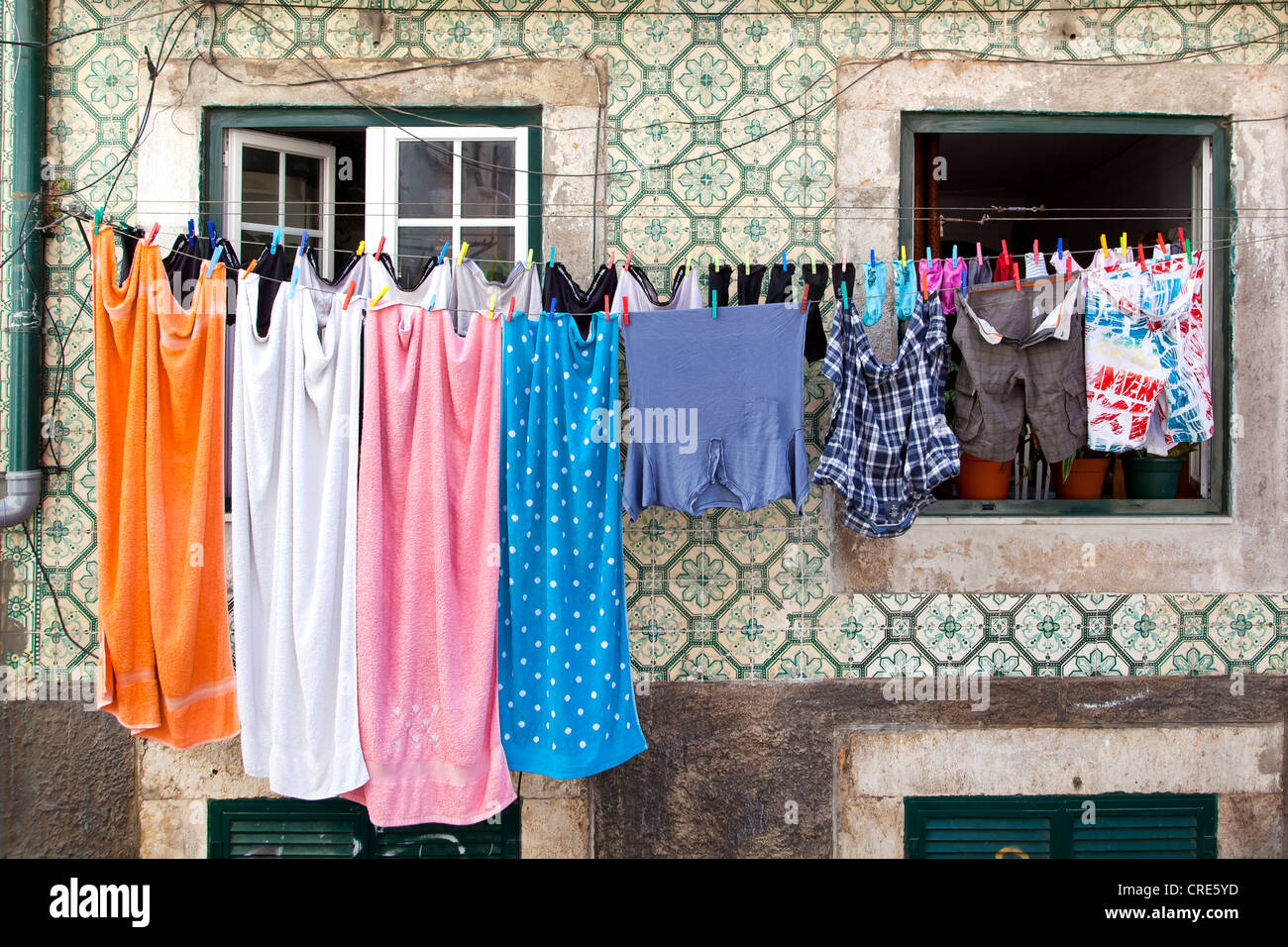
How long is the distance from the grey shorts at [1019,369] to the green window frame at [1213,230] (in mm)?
432

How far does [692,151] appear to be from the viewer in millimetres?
3637

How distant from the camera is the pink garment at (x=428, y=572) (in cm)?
316

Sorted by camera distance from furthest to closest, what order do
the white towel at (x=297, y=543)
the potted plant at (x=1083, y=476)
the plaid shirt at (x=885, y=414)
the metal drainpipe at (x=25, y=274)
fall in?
1. the potted plant at (x=1083, y=476)
2. the metal drainpipe at (x=25, y=274)
3. the plaid shirt at (x=885, y=414)
4. the white towel at (x=297, y=543)

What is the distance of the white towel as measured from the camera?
314cm

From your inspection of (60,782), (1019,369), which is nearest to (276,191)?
(60,782)

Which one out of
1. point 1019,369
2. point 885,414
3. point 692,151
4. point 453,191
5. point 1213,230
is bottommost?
point 885,414

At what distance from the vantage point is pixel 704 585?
3.66 m

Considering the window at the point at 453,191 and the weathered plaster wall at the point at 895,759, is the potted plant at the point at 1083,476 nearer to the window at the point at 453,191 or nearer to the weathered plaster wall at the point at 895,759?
the weathered plaster wall at the point at 895,759

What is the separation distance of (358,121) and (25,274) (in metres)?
1.46

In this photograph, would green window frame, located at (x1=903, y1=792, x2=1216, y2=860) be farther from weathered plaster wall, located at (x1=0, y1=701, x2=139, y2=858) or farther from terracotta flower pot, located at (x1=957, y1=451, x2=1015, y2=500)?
weathered plaster wall, located at (x1=0, y1=701, x2=139, y2=858)

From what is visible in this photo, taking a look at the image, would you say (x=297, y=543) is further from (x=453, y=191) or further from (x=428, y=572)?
(x=453, y=191)

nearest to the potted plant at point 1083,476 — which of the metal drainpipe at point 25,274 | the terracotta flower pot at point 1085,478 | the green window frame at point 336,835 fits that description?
the terracotta flower pot at point 1085,478

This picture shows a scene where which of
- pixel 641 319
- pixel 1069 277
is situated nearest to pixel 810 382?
pixel 641 319

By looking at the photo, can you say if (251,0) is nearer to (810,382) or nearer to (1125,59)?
(810,382)
